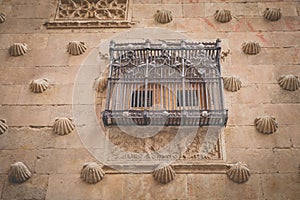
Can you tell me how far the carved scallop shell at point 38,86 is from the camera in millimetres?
8156

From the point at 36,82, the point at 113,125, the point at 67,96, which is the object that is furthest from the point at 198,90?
the point at 36,82

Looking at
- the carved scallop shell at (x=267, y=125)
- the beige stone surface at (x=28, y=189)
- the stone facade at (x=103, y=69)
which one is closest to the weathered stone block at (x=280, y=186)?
the stone facade at (x=103, y=69)

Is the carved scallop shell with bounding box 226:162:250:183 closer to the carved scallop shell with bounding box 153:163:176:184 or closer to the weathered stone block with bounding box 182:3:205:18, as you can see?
the carved scallop shell with bounding box 153:163:176:184

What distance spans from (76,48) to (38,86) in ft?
3.21

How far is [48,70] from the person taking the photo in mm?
8508

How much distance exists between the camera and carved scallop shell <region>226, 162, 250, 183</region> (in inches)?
276

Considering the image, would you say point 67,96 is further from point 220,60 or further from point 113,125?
point 220,60

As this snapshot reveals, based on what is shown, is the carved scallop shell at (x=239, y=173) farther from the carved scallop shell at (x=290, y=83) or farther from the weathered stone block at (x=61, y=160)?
the weathered stone block at (x=61, y=160)

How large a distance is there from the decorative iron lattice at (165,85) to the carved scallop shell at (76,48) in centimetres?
60

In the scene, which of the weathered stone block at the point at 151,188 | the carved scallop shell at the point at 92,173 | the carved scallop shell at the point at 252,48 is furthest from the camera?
the carved scallop shell at the point at 252,48

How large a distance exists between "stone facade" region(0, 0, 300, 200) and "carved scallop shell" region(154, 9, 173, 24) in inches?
2.8

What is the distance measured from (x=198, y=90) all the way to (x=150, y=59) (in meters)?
0.94

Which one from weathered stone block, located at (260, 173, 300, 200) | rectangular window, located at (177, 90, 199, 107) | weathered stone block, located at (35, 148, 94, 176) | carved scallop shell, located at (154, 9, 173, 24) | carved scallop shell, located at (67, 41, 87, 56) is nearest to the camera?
weathered stone block, located at (260, 173, 300, 200)

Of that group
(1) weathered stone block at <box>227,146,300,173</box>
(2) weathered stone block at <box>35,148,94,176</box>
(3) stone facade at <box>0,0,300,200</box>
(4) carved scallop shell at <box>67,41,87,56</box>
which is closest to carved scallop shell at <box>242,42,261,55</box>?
(3) stone facade at <box>0,0,300,200</box>
